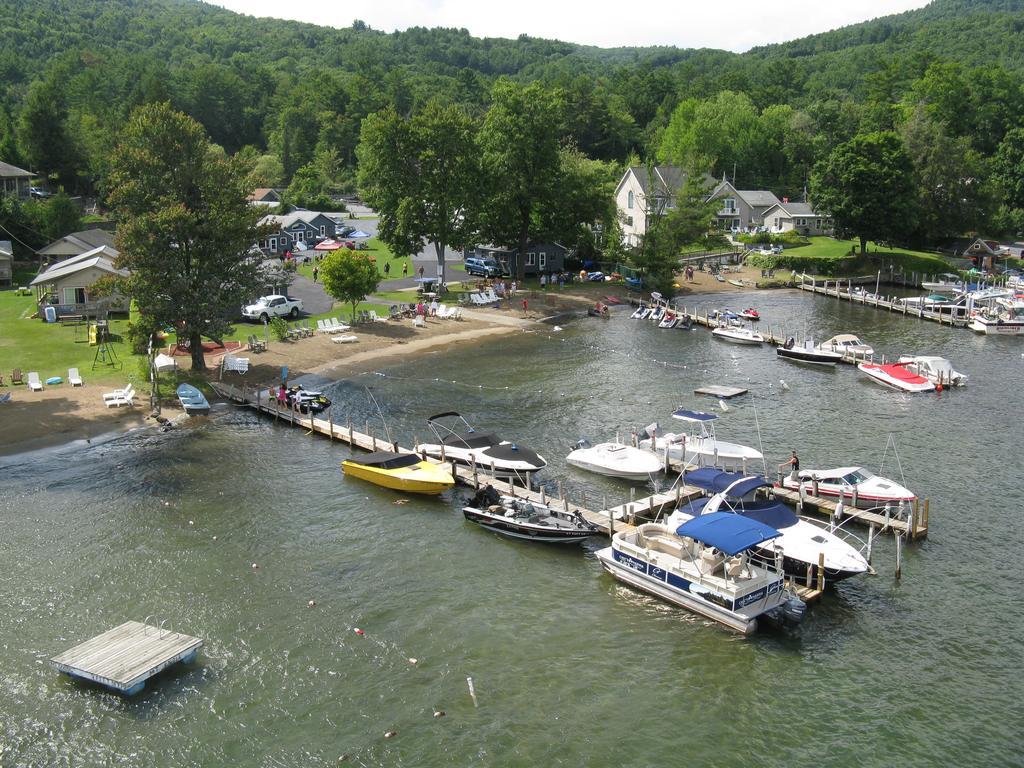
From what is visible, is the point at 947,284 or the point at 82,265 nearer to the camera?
the point at 82,265

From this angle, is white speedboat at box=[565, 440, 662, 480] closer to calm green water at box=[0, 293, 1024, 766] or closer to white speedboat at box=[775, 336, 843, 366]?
calm green water at box=[0, 293, 1024, 766]

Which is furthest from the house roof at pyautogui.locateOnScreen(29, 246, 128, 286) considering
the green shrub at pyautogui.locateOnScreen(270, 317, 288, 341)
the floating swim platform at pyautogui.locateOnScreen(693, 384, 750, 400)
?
the floating swim platform at pyautogui.locateOnScreen(693, 384, 750, 400)

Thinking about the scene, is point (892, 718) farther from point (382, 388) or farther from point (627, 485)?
point (382, 388)

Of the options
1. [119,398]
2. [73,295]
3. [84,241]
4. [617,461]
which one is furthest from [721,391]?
[84,241]

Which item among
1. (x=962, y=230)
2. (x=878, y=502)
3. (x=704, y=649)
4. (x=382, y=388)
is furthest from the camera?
(x=962, y=230)

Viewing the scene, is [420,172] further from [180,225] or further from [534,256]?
[180,225]

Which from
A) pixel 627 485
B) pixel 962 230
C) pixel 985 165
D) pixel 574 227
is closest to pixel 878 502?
pixel 627 485
